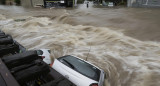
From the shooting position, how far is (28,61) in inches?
140

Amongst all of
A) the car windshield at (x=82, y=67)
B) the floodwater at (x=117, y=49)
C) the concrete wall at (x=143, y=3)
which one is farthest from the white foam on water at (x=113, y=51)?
the concrete wall at (x=143, y=3)

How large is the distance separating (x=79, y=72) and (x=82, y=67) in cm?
38

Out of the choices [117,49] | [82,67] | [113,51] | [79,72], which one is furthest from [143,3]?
[79,72]

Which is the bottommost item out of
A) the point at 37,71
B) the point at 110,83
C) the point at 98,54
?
the point at 110,83

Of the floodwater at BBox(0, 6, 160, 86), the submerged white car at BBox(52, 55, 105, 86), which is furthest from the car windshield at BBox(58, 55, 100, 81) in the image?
the floodwater at BBox(0, 6, 160, 86)

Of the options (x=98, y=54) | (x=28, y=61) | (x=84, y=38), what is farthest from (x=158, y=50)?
(x=28, y=61)

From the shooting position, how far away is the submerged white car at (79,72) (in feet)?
13.8

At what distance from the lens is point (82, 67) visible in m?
4.82

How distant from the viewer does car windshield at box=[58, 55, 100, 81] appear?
4.50m

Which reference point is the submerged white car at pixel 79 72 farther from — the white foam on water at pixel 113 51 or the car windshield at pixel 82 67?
the white foam on water at pixel 113 51

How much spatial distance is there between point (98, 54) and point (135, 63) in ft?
6.73

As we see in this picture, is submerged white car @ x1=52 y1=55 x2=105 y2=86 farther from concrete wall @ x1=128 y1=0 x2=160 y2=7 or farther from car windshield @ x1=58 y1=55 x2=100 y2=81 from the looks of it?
concrete wall @ x1=128 y1=0 x2=160 y2=7

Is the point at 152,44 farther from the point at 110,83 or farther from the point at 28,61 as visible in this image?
the point at 28,61

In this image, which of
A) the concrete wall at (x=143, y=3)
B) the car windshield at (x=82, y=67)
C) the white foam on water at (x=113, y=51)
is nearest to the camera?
the car windshield at (x=82, y=67)
